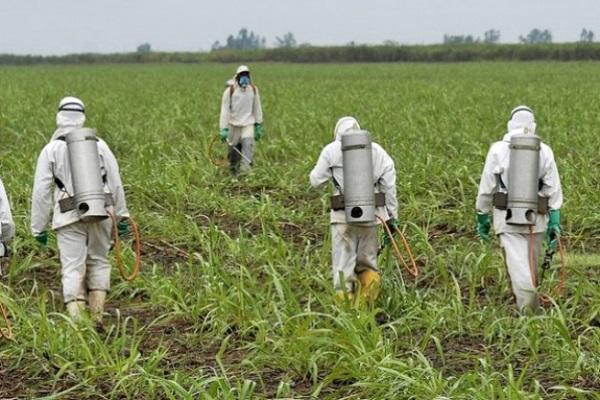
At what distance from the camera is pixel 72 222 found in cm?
711

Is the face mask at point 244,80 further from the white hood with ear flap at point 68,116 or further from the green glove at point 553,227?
the green glove at point 553,227

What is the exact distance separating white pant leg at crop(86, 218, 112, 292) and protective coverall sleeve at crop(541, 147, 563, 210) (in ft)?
8.94

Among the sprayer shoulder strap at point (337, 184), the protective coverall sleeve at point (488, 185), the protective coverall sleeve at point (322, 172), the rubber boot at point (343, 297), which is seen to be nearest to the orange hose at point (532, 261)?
the protective coverall sleeve at point (488, 185)

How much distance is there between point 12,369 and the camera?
6.27m

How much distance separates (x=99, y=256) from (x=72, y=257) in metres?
0.22

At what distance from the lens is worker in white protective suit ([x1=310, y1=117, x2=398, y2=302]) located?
24.3 feet

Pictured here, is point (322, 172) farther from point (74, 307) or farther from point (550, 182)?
point (74, 307)

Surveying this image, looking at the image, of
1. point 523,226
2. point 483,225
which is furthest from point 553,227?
point 483,225

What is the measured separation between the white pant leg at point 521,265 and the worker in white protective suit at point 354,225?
31.4 inches

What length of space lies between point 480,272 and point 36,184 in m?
3.11

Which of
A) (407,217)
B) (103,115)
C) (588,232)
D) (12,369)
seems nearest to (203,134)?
(103,115)

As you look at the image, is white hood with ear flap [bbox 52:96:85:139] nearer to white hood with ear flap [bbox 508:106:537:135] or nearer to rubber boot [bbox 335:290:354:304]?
rubber boot [bbox 335:290:354:304]

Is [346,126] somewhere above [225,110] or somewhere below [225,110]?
above

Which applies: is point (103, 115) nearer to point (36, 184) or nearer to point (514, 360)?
point (36, 184)
